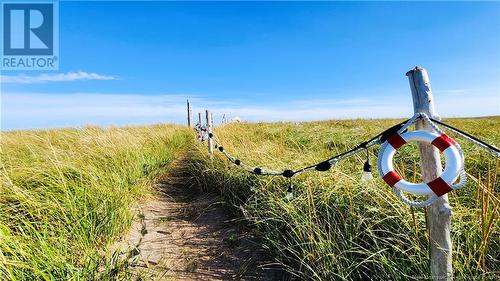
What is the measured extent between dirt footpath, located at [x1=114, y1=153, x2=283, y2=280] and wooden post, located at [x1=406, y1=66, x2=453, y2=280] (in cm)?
143

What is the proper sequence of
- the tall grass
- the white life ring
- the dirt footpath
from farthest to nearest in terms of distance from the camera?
the dirt footpath, the tall grass, the white life ring

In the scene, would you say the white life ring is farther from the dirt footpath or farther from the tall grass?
the tall grass

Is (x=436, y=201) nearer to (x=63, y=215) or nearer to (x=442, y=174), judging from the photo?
(x=442, y=174)

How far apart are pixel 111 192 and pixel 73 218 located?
83 centimetres

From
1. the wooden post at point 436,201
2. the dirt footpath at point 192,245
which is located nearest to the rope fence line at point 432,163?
the wooden post at point 436,201

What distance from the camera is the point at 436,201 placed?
1598 millimetres

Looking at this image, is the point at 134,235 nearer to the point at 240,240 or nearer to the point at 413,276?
the point at 240,240

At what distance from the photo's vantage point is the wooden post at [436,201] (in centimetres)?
160

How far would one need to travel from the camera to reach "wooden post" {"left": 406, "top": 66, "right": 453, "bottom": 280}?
62.9 inches

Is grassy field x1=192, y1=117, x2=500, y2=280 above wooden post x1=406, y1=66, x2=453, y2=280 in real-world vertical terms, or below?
below

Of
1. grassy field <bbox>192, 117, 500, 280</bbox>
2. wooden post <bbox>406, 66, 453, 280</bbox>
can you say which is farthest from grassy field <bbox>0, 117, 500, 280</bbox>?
wooden post <bbox>406, 66, 453, 280</bbox>

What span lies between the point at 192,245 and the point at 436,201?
275cm

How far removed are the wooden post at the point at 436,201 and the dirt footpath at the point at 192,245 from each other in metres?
1.43

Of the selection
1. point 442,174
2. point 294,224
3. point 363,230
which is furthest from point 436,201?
point 294,224
